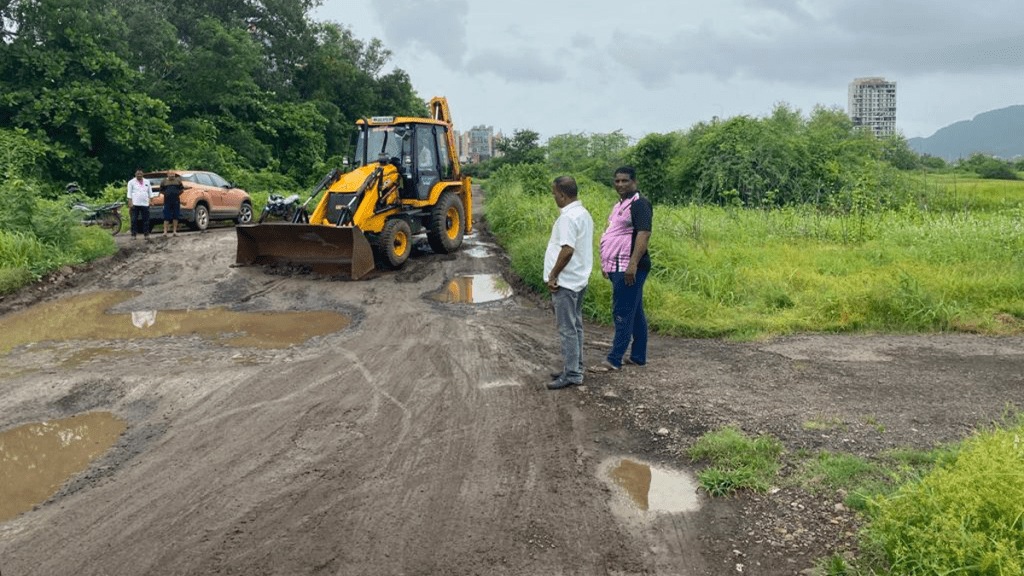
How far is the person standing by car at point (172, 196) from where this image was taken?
650 inches

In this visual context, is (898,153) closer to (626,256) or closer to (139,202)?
(626,256)

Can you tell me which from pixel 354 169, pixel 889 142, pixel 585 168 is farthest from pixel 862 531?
pixel 585 168

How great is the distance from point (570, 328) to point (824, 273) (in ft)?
19.2

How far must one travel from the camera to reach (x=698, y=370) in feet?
23.1

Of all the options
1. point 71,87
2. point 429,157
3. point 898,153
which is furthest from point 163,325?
point 898,153

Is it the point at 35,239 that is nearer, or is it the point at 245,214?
the point at 35,239

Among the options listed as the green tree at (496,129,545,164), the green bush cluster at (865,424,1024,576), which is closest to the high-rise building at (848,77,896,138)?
the green tree at (496,129,545,164)

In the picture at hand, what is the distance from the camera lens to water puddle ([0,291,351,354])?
877 cm

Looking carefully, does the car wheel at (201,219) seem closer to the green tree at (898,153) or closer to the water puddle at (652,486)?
the water puddle at (652,486)

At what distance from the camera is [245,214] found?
20.8 metres

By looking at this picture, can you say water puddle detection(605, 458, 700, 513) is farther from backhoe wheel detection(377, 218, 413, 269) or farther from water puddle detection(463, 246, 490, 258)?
water puddle detection(463, 246, 490, 258)

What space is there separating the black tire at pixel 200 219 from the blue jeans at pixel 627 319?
1442 cm

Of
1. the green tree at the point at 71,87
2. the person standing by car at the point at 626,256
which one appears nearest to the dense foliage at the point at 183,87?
the green tree at the point at 71,87

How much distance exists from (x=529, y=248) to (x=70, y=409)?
8.08 m
